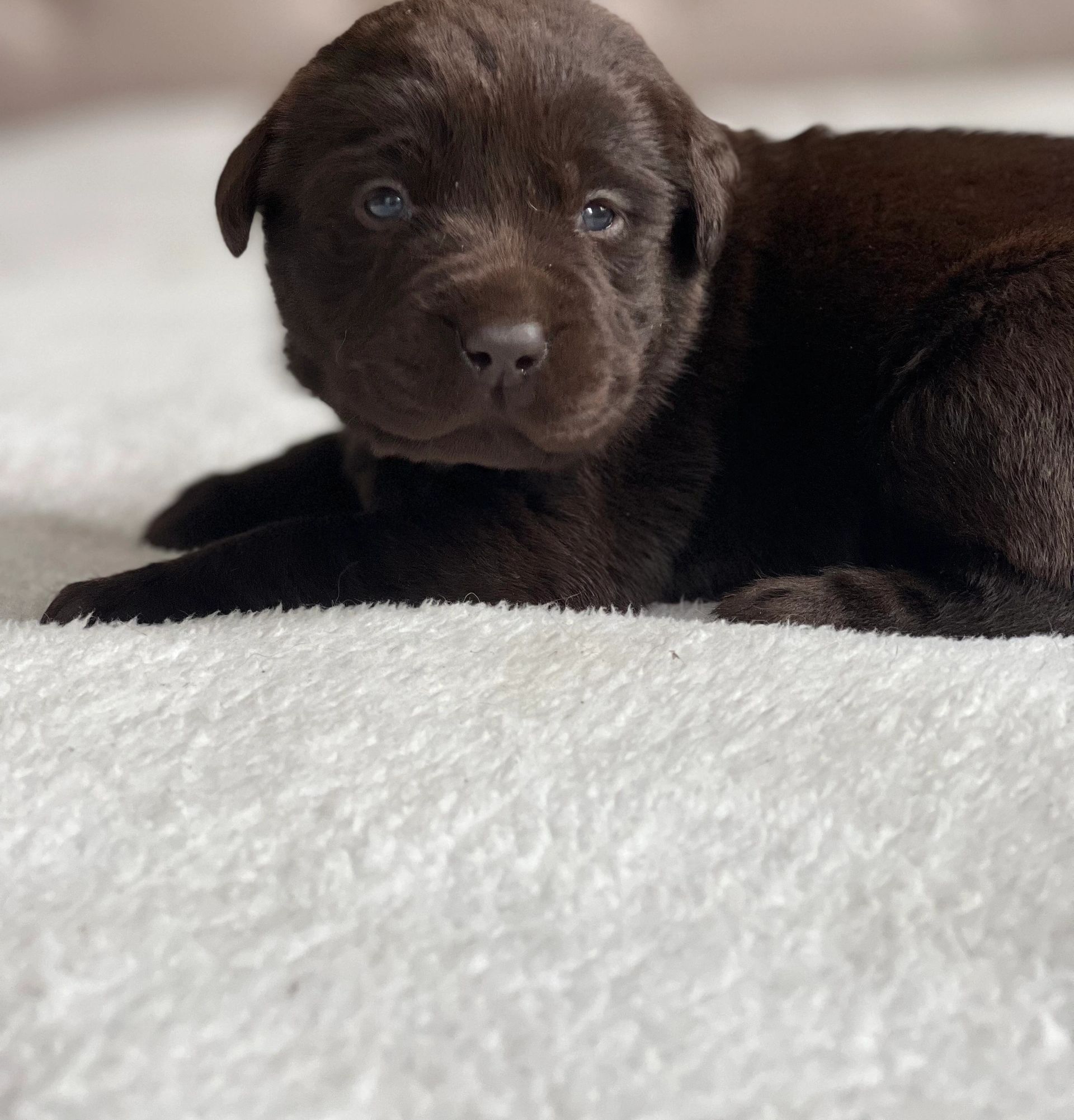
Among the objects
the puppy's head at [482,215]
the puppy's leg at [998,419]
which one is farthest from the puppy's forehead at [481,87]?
the puppy's leg at [998,419]

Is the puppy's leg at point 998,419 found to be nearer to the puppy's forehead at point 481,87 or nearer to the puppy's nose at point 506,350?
the puppy's forehead at point 481,87

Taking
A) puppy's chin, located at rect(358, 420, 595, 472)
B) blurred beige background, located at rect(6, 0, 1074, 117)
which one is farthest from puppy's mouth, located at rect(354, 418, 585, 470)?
blurred beige background, located at rect(6, 0, 1074, 117)

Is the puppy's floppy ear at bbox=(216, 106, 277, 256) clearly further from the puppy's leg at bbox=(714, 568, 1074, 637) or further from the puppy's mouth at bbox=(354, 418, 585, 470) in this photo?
the puppy's leg at bbox=(714, 568, 1074, 637)

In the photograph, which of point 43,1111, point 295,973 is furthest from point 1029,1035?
point 43,1111

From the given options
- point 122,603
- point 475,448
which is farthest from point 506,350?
point 122,603

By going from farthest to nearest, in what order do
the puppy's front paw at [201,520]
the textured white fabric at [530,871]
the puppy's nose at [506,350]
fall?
the puppy's front paw at [201,520] < the puppy's nose at [506,350] < the textured white fabric at [530,871]

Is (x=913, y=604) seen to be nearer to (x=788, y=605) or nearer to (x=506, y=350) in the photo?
(x=788, y=605)
